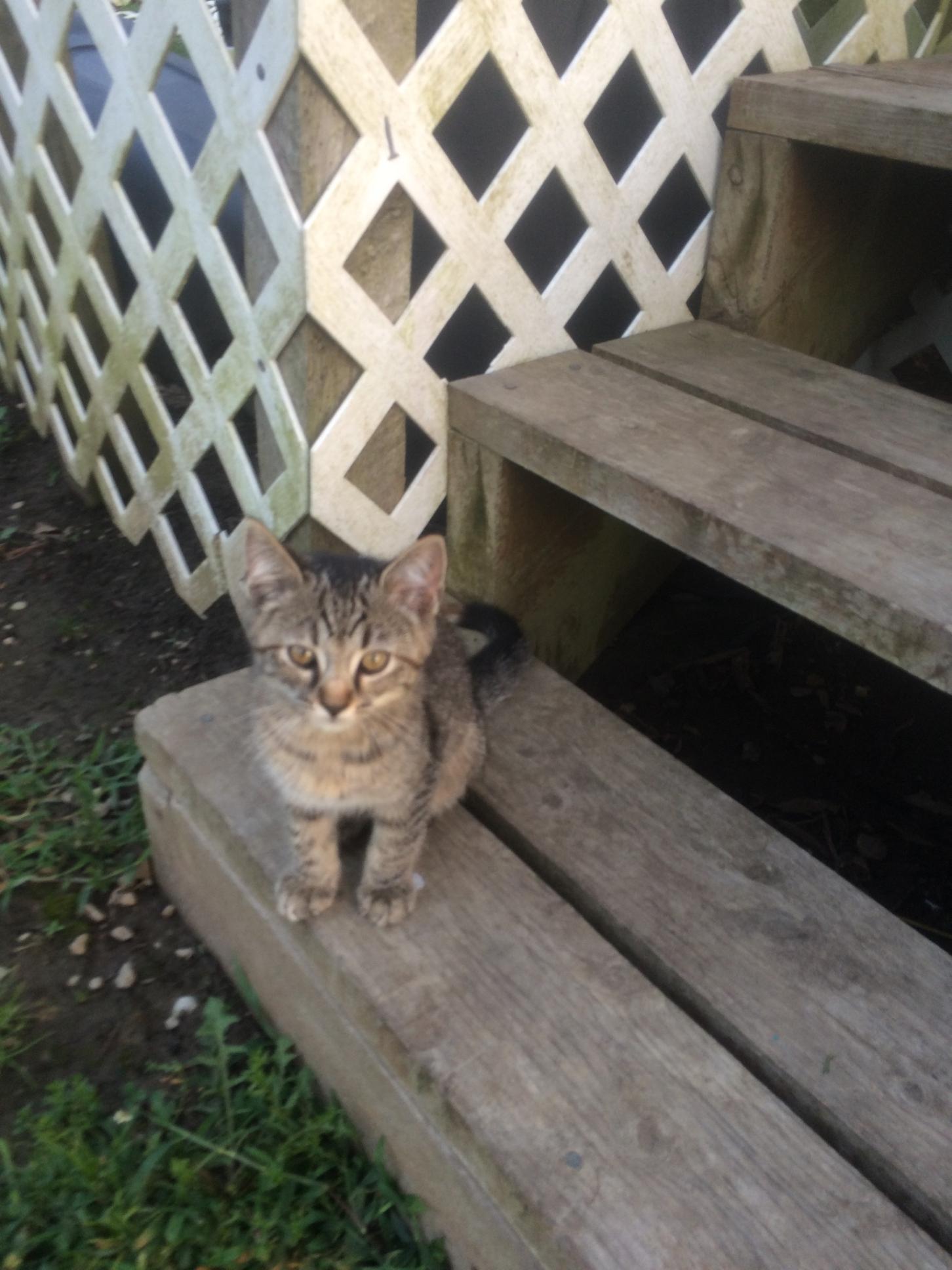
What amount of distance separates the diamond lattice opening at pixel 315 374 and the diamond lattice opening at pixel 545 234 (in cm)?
64

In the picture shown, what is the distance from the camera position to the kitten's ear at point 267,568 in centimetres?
137

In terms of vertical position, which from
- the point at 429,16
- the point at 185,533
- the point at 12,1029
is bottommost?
the point at 12,1029

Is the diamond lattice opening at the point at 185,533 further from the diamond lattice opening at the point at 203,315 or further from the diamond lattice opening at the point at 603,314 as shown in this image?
the diamond lattice opening at the point at 603,314

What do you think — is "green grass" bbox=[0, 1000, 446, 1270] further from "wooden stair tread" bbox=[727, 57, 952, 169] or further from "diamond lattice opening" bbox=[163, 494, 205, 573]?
"wooden stair tread" bbox=[727, 57, 952, 169]

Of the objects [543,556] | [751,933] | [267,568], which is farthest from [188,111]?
[751,933]

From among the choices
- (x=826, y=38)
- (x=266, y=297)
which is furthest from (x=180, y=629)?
(x=826, y=38)

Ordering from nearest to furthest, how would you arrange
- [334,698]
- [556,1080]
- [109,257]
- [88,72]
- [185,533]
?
[556,1080] → [334,698] → [109,257] → [88,72] → [185,533]

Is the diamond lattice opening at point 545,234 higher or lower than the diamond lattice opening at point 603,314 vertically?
higher

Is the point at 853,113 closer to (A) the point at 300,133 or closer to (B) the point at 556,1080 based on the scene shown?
(A) the point at 300,133

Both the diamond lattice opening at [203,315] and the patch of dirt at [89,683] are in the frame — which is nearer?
the patch of dirt at [89,683]

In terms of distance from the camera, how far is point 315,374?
172 centimetres

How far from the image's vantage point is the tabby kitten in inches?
54.3

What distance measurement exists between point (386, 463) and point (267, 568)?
1.88 feet

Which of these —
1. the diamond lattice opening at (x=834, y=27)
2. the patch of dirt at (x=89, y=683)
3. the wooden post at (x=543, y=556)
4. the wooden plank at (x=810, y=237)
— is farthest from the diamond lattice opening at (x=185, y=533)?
the diamond lattice opening at (x=834, y=27)
